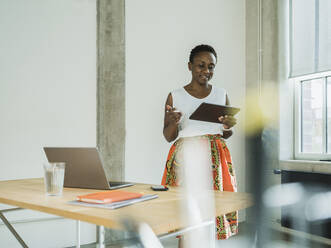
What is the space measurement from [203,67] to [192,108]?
Result: 0.25m

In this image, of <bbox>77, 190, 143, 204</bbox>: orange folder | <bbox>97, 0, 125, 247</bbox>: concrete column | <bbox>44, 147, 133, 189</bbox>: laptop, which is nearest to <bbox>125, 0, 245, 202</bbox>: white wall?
<bbox>97, 0, 125, 247</bbox>: concrete column

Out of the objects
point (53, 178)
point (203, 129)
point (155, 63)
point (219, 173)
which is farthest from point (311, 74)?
point (53, 178)

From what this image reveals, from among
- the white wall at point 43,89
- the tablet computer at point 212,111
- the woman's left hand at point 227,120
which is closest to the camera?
the tablet computer at point 212,111

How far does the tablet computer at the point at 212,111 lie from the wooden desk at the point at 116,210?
0.42 m

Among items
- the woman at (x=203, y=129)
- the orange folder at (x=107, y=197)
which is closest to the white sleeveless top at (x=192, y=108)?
the woman at (x=203, y=129)

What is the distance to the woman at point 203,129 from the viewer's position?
5.76 ft

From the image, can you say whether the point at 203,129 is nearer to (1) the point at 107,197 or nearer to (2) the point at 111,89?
(1) the point at 107,197

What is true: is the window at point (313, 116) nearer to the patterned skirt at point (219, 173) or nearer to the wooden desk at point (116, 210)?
the patterned skirt at point (219, 173)

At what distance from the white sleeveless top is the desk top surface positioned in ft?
2.00

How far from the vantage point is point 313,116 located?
344cm

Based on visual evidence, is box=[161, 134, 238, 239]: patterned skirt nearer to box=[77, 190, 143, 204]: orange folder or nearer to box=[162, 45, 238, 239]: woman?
box=[162, 45, 238, 239]: woman

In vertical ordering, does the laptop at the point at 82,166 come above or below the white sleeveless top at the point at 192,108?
below

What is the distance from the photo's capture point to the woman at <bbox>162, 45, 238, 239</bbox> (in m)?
1.76

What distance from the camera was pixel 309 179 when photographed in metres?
3.11
